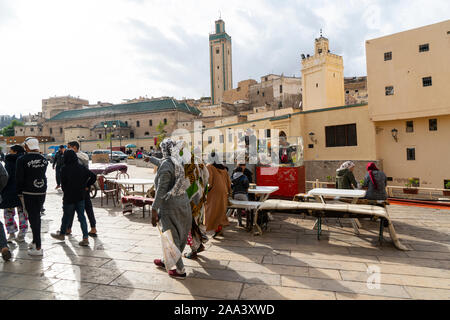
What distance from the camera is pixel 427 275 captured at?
350cm

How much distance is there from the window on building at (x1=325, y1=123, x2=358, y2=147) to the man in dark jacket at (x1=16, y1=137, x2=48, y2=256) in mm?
16309

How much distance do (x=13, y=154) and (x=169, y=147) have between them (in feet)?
12.5

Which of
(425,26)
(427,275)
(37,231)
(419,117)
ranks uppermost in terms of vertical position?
(425,26)

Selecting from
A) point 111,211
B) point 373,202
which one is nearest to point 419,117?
point 373,202

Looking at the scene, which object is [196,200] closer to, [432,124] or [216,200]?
[216,200]

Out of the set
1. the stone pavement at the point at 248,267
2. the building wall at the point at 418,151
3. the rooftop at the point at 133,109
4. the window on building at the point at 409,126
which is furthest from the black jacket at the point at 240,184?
the rooftop at the point at 133,109

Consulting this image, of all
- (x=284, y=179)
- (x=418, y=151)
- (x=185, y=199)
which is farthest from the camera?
(x=418, y=151)

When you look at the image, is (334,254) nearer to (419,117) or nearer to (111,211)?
(111,211)

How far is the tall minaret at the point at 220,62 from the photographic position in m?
71.0

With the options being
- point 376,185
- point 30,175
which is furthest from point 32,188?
point 376,185

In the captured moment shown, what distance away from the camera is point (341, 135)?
17.2 metres

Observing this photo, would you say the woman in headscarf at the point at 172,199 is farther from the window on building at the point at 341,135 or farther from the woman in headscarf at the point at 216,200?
the window on building at the point at 341,135

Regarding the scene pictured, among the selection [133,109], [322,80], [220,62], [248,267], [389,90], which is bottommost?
[248,267]

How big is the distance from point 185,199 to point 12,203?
350 cm
